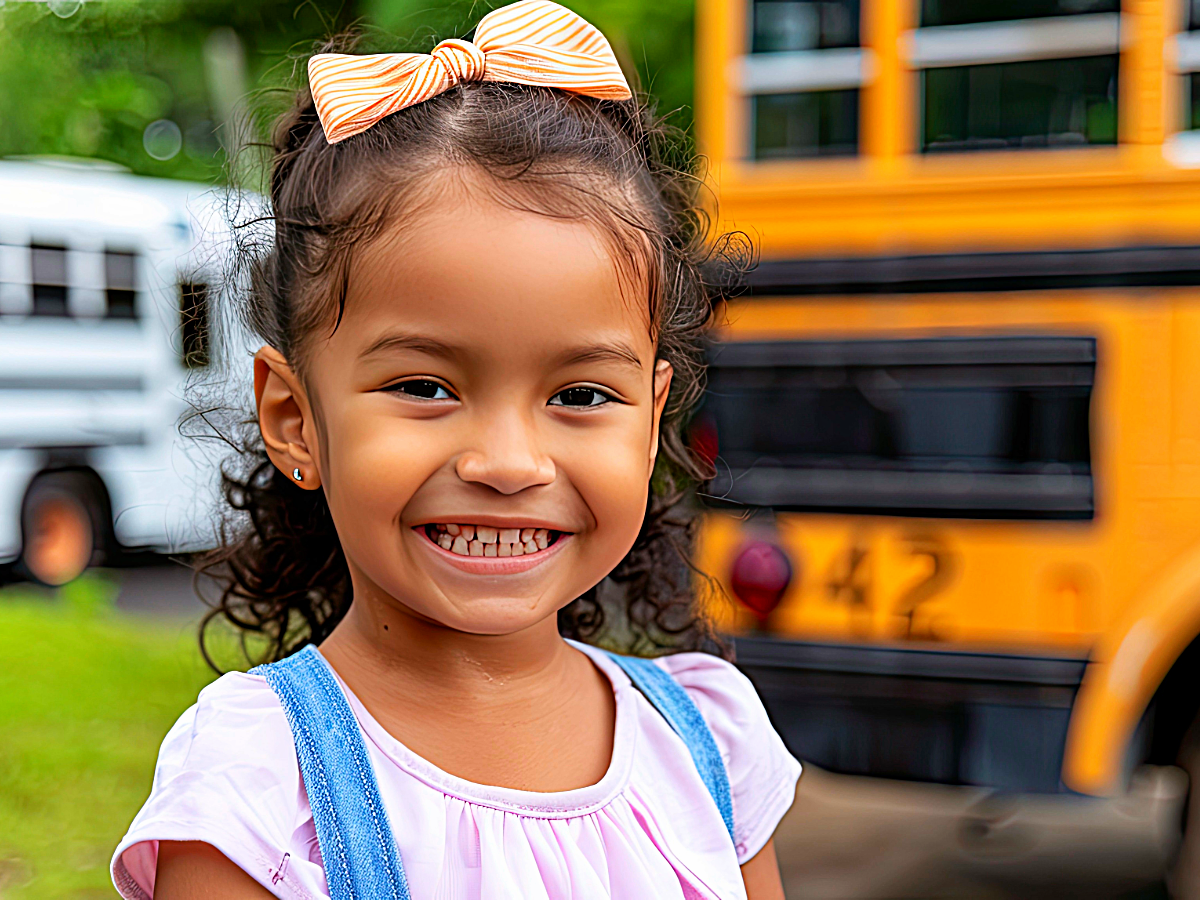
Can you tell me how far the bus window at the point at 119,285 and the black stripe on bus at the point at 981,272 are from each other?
697 centimetres

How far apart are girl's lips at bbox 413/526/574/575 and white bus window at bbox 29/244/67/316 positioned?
27.4 feet

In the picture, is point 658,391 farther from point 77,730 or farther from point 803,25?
point 77,730

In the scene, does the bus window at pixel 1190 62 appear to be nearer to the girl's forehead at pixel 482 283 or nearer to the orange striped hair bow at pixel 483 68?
the orange striped hair bow at pixel 483 68

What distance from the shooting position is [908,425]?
3.03m

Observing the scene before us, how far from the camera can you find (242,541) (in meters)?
1.60

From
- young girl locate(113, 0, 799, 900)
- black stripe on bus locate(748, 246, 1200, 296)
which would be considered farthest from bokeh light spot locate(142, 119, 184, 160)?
young girl locate(113, 0, 799, 900)

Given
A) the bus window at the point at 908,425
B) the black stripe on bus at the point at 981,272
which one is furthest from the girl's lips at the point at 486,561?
the black stripe on bus at the point at 981,272

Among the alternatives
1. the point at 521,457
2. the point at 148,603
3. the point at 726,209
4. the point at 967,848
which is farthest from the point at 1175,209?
the point at 148,603

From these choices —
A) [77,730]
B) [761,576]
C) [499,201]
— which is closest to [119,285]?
[77,730]

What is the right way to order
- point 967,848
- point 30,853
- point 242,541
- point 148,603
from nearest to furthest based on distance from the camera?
point 242,541 < point 30,853 < point 967,848 < point 148,603

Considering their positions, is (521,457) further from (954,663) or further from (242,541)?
(954,663)

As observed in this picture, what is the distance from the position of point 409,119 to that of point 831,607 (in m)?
2.07

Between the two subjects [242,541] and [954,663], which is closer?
[242,541]

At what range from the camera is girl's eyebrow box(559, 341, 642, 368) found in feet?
3.70
